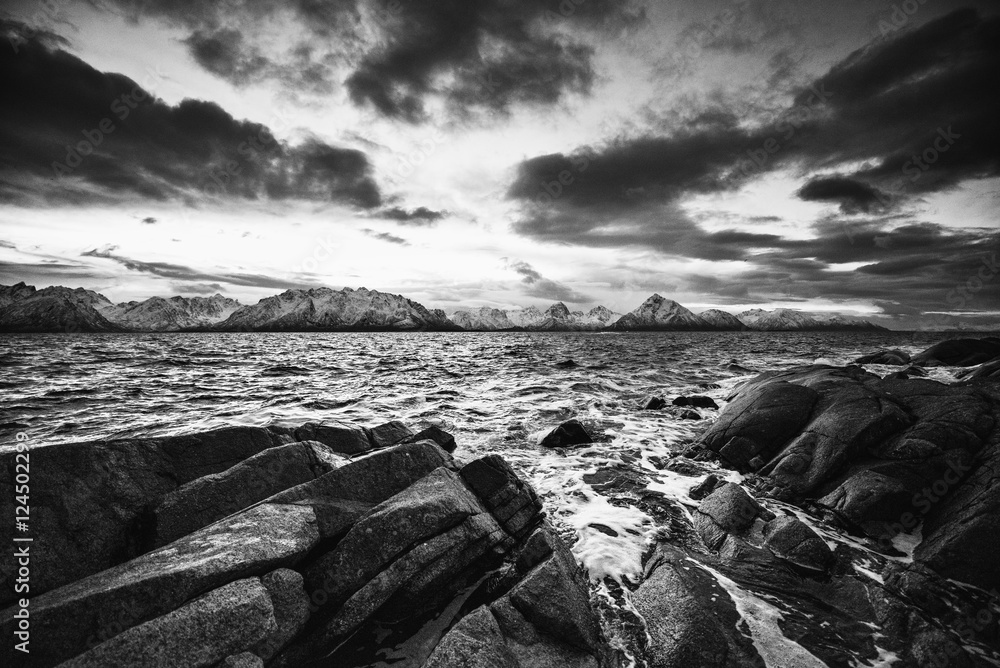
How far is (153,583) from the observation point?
15.4ft

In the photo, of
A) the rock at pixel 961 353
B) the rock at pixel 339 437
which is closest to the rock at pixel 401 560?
the rock at pixel 339 437

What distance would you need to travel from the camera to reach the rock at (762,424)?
12.2 meters

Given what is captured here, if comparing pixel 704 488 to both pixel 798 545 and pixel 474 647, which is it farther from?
pixel 474 647

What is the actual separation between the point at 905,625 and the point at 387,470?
857 cm

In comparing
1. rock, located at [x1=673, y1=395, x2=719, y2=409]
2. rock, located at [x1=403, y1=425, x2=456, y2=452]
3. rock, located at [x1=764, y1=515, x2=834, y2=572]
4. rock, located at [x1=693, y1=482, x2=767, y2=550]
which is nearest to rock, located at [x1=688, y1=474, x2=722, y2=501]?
rock, located at [x1=693, y1=482, x2=767, y2=550]

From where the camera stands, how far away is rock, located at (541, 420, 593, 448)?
1438 cm

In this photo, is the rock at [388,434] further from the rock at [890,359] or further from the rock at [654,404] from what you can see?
the rock at [890,359]

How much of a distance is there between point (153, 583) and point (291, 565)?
1.52 metres

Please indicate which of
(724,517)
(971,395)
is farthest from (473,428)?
(971,395)

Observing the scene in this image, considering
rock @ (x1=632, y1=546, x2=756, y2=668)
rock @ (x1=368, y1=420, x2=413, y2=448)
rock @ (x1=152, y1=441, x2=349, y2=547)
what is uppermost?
rock @ (x1=152, y1=441, x2=349, y2=547)

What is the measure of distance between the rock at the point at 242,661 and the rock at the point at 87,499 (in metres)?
3.49

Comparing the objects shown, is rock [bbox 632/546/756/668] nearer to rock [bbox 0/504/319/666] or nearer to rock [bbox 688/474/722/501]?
rock [bbox 688/474/722/501]

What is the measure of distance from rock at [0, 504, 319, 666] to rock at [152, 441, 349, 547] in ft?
4.10

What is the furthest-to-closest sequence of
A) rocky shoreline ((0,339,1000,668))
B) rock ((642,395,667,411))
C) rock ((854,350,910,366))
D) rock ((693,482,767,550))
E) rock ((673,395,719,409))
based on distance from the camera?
1. rock ((854,350,910,366))
2. rock ((642,395,667,411))
3. rock ((673,395,719,409))
4. rock ((693,482,767,550))
5. rocky shoreline ((0,339,1000,668))
